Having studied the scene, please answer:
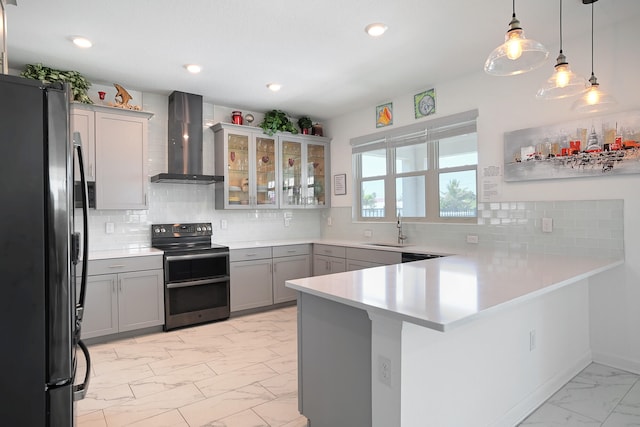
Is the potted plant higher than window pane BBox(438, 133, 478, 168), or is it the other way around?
the potted plant

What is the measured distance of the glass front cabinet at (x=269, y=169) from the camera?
4.58 meters

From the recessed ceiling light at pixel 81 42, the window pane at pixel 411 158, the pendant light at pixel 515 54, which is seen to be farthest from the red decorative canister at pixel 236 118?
the pendant light at pixel 515 54

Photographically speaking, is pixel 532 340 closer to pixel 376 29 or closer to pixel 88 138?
pixel 376 29

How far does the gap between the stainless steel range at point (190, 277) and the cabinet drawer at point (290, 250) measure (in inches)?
26.7

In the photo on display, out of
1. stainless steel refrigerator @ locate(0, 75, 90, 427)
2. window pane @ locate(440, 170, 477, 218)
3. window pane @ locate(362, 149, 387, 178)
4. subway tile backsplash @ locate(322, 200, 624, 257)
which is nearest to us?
stainless steel refrigerator @ locate(0, 75, 90, 427)

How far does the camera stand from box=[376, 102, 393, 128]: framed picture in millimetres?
4562

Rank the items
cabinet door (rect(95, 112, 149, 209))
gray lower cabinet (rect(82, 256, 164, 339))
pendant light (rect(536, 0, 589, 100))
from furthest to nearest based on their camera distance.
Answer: cabinet door (rect(95, 112, 149, 209)), gray lower cabinet (rect(82, 256, 164, 339)), pendant light (rect(536, 0, 589, 100))

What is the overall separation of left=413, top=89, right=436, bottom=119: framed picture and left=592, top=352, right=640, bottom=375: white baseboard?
2688 millimetres

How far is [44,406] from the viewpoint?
1191mm

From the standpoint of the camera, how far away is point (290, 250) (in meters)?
4.79

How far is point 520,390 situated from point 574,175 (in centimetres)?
178

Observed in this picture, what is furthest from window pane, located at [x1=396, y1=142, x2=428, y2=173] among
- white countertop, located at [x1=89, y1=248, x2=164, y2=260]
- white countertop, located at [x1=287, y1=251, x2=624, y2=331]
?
white countertop, located at [x1=89, y1=248, x2=164, y2=260]

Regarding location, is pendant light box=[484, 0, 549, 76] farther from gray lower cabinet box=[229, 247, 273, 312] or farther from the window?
gray lower cabinet box=[229, 247, 273, 312]

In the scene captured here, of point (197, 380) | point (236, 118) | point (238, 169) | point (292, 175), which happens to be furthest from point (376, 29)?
point (197, 380)
